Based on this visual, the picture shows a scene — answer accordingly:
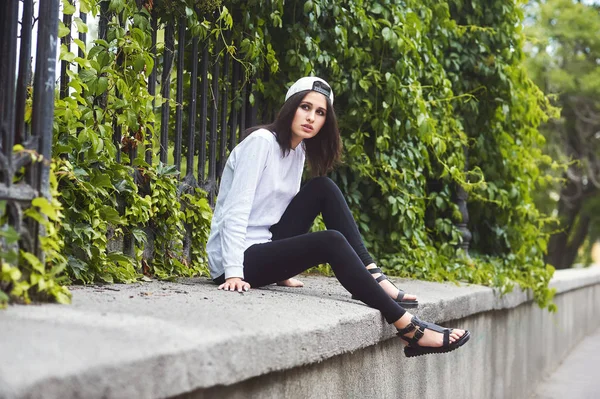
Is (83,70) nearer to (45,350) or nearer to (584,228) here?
(45,350)

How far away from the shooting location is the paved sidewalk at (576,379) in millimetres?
6631

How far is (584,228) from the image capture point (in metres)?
22.4

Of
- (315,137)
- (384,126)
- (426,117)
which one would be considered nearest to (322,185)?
(315,137)

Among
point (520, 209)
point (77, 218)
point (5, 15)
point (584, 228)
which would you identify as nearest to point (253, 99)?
point (77, 218)

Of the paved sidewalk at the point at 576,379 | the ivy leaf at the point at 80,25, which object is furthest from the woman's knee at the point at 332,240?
the paved sidewalk at the point at 576,379

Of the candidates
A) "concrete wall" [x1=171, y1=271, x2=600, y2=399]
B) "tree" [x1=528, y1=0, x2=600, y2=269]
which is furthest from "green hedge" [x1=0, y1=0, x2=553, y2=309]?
"tree" [x1=528, y1=0, x2=600, y2=269]

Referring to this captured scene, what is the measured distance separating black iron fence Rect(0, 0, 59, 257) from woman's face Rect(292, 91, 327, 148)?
1.53 m

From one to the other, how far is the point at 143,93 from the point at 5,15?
1.33 meters

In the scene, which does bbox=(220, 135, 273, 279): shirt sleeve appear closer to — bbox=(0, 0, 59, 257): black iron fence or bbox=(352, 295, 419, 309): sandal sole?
bbox=(352, 295, 419, 309): sandal sole

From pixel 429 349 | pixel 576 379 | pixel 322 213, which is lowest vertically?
pixel 576 379

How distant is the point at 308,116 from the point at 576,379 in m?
4.98

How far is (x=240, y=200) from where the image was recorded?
11.2ft

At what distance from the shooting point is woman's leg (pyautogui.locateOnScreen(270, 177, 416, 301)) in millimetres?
3674

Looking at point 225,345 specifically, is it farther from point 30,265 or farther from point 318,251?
point 318,251
